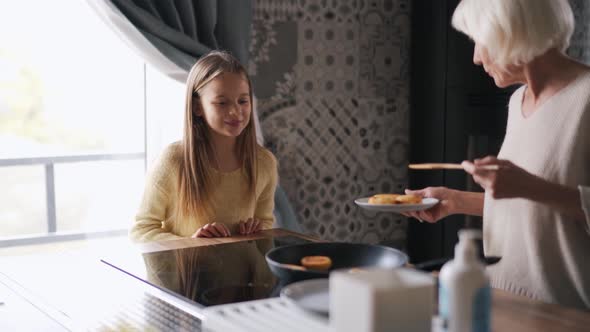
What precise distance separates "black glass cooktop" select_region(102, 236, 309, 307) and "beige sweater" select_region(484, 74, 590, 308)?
0.59m

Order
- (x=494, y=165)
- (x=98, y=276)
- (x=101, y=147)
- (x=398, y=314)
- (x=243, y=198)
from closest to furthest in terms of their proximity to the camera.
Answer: (x=398, y=314)
(x=494, y=165)
(x=98, y=276)
(x=243, y=198)
(x=101, y=147)

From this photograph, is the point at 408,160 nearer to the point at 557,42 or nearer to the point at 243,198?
the point at 243,198

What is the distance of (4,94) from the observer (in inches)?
157

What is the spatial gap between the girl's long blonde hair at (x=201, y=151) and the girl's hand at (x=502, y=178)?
1165 millimetres

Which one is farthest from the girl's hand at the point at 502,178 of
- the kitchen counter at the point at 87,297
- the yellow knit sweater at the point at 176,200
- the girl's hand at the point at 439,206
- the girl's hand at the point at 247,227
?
the yellow knit sweater at the point at 176,200

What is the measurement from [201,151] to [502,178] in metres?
1.30

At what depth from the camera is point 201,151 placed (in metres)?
2.53

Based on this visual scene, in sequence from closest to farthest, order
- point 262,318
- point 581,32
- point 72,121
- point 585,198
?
point 262,318 < point 585,198 < point 581,32 < point 72,121

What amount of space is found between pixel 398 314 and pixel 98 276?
3.05 feet

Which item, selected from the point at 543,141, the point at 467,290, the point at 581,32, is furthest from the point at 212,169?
the point at 581,32

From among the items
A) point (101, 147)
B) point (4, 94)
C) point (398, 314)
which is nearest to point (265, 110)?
point (101, 147)

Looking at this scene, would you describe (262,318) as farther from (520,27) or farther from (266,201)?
(266,201)

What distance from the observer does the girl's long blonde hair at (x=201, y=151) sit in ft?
7.93

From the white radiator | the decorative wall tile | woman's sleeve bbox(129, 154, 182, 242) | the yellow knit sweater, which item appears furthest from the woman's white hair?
the decorative wall tile
